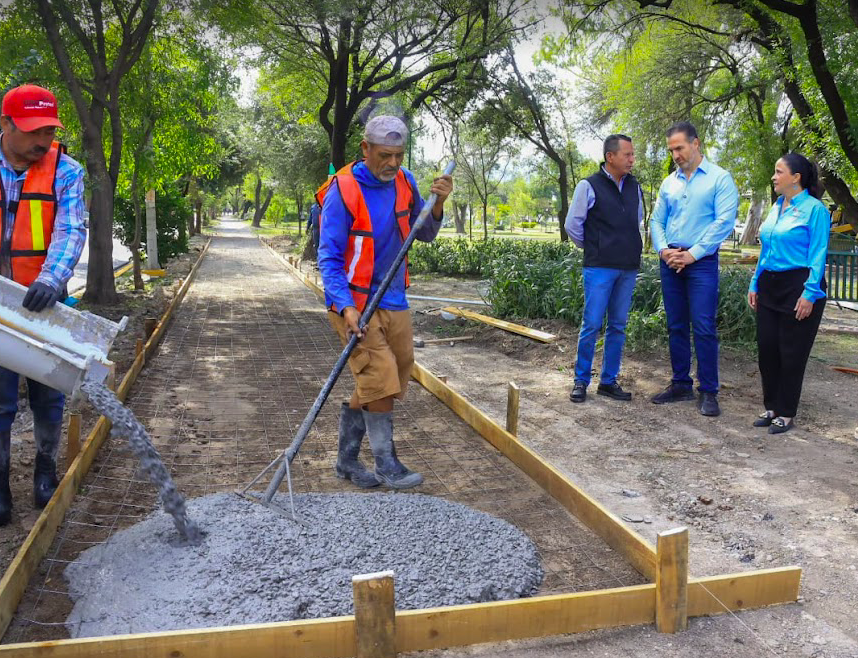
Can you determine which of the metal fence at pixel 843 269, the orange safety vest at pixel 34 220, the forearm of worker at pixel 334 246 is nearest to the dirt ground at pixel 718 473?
the forearm of worker at pixel 334 246

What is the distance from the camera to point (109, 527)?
10.2 feet

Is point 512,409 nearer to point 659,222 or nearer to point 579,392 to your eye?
point 579,392

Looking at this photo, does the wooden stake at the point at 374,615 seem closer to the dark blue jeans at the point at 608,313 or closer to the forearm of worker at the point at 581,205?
the dark blue jeans at the point at 608,313

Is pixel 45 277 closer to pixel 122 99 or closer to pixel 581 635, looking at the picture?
pixel 581 635

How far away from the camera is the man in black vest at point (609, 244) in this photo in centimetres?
530

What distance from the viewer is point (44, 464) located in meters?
3.29

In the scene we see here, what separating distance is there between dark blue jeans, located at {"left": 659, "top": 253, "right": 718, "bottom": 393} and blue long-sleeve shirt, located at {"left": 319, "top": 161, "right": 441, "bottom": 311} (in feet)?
7.63

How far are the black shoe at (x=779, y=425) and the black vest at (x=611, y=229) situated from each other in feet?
4.56

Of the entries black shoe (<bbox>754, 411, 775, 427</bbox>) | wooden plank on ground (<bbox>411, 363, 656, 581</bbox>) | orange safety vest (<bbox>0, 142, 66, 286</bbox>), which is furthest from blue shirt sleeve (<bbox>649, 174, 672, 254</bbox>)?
orange safety vest (<bbox>0, 142, 66, 286</bbox>)

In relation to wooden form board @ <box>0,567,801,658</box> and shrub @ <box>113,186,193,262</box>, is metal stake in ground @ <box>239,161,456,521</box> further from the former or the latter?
shrub @ <box>113,186,193,262</box>

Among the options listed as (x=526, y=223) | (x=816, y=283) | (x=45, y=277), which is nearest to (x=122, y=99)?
(x=45, y=277)

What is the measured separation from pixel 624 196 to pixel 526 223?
86.8m

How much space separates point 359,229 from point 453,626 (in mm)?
1750

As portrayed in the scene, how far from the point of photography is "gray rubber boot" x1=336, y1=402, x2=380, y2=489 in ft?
12.0
